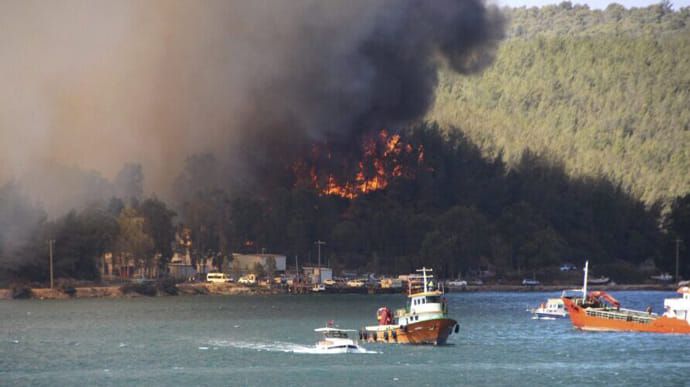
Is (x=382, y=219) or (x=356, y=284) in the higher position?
(x=382, y=219)

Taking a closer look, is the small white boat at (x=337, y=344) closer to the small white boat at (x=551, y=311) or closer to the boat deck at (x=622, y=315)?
the boat deck at (x=622, y=315)

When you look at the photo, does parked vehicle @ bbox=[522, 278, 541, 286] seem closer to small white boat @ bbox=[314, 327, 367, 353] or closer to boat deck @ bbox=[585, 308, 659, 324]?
boat deck @ bbox=[585, 308, 659, 324]

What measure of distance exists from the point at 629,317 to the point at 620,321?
0.86 meters

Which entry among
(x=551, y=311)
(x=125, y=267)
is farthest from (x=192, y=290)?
(x=551, y=311)

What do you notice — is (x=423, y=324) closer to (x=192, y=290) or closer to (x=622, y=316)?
(x=622, y=316)

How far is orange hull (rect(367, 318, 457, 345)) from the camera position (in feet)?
217

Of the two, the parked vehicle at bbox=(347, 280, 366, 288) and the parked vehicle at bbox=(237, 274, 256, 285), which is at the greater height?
the parked vehicle at bbox=(237, 274, 256, 285)

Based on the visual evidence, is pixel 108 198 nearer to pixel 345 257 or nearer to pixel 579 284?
pixel 345 257

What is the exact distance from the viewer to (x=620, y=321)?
3093 inches

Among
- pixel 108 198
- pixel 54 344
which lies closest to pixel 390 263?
pixel 108 198

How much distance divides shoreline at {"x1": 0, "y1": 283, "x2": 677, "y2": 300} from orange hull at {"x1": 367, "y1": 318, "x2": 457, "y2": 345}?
48.9 m

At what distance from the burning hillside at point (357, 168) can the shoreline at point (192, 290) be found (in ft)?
59.4

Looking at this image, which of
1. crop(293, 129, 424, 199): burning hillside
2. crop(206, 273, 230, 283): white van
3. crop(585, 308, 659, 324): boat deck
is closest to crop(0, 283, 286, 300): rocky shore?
crop(206, 273, 230, 283): white van

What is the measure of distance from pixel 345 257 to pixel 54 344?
6441cm
